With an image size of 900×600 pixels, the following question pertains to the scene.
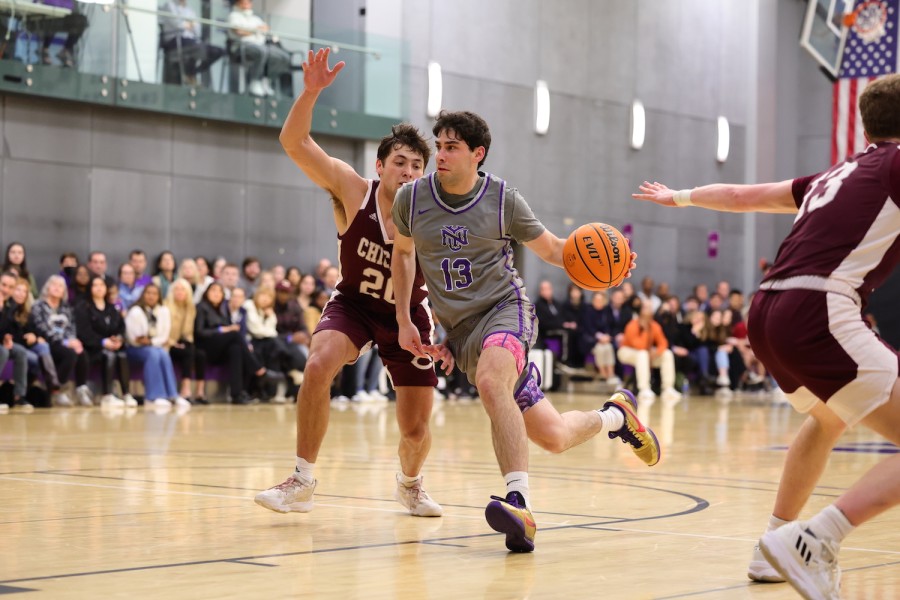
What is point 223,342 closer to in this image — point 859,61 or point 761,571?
point 859,61

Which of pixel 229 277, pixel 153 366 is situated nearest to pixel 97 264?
pixel 153 366

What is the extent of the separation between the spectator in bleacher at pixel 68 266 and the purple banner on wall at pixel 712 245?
A: 46.5 feet

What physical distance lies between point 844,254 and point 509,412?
1.59 m

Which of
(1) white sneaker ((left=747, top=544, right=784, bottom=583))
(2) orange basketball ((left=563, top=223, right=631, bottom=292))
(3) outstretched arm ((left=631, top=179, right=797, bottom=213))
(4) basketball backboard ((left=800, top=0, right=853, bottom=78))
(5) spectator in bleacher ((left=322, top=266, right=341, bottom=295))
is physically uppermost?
(4) basketball backboard ((left=800, top=0, right=853, bottom=78))

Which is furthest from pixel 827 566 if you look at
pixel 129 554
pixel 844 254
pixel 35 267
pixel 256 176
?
pixel 256 176

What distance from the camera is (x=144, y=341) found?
1491cm

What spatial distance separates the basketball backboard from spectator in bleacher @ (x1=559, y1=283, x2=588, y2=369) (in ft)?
18.7

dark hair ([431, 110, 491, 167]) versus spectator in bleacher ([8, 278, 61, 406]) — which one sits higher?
dark hair ([431, 110, 491, 167])

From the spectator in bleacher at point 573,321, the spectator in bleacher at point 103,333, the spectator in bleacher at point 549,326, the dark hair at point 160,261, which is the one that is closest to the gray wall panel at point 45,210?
the dark hair at point 160,261

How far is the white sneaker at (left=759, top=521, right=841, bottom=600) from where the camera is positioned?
12.0 ft

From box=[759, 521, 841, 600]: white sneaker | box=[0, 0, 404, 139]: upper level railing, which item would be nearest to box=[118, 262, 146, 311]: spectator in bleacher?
box=[0, 0, 404, 139]: upper level railing

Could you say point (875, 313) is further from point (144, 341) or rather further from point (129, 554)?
point (129, 554)

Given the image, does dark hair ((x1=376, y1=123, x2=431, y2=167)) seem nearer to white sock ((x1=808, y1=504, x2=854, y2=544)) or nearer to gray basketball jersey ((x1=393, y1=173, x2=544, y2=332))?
gray basketball jersey ((x1=393, y1=173, x2=544, y2=332))

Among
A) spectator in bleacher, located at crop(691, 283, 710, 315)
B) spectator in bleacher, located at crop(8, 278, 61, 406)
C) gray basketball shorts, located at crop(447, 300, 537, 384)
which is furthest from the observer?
spectator in bleacher, located at crop(691, 283, 710, 315)
